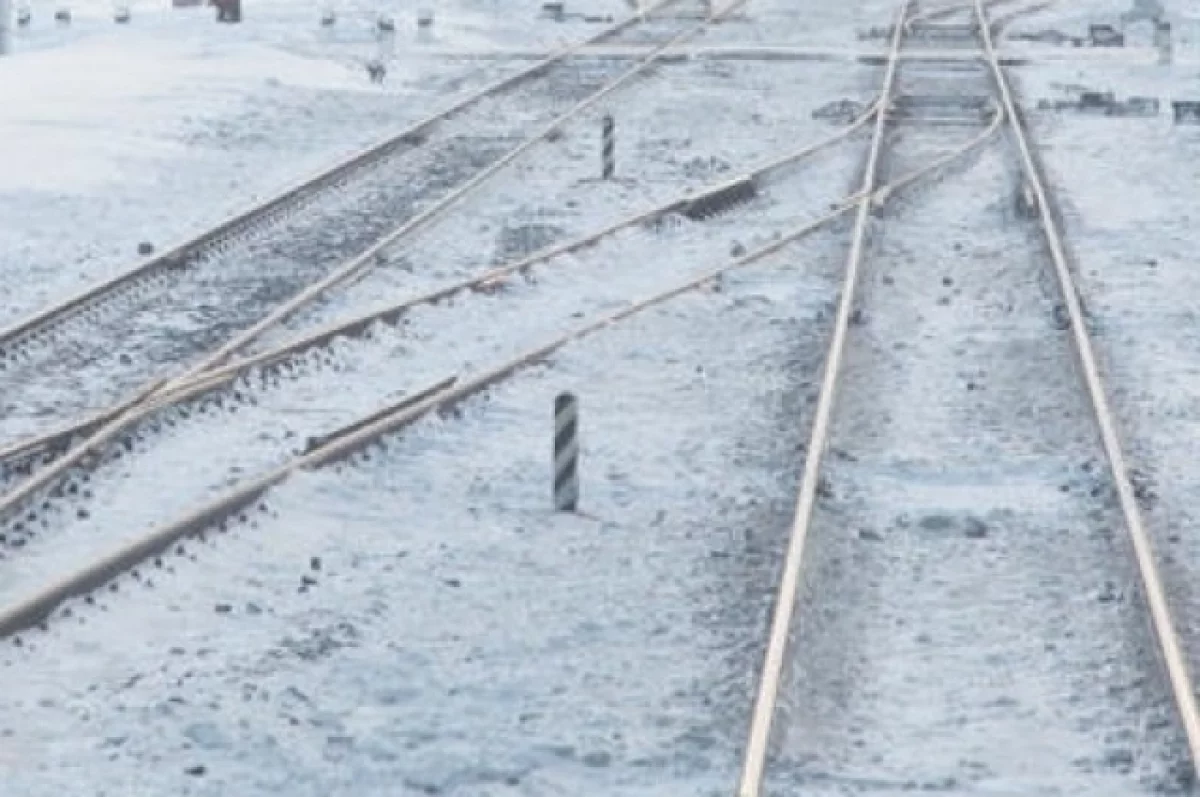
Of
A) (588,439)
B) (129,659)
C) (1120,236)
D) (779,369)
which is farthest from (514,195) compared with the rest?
(129,659)

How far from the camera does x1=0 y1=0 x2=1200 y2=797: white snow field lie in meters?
9.39

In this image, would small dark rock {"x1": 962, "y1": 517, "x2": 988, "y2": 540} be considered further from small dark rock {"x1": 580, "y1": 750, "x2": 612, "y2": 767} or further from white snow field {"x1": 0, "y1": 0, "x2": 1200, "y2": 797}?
small dark rock {"x1": 580, "y1": 750, "x2": 612, "y2": 767}

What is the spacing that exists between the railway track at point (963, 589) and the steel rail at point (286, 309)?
3942 mm

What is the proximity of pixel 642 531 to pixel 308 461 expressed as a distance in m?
1.94

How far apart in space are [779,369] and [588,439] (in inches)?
86.7

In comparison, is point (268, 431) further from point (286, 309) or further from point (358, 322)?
point (286, 309)

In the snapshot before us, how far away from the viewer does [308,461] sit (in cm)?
1295

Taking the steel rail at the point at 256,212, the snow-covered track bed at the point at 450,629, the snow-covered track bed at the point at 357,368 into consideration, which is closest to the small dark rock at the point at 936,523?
the snow-covered track bed at the point at 450,629

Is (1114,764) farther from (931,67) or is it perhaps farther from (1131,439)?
(931,67)

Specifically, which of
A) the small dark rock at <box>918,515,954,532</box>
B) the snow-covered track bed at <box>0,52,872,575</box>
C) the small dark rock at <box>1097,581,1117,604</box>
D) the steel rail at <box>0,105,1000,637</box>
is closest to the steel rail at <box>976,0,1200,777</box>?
the small dark rock at <box>1097,581,1117,604</box>

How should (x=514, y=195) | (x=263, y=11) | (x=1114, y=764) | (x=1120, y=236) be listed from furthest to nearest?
1. (x=263, y=11)
2. (x=514, y=195)
3. (x=1120, y=236)
4. (x=1114, y=764)

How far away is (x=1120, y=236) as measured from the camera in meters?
21.3

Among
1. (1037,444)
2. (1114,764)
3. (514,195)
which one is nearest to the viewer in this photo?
(1114,764)

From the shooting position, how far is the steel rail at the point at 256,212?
55.4 feet
